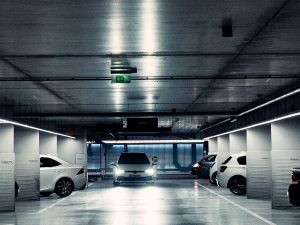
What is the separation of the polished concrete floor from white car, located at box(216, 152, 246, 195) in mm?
1371

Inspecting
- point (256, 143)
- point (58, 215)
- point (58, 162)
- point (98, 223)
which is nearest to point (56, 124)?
point (58, 162)

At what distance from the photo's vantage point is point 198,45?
1062cm

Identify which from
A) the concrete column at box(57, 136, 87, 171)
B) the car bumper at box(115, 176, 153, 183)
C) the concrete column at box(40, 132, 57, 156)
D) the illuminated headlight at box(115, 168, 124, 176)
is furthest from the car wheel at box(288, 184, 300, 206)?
the concrete column at box(57, 136, 87, 171)

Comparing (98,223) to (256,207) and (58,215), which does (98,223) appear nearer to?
(58,215)

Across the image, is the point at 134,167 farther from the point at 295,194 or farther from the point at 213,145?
the point at 295,194

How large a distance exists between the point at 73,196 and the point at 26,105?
404 cm

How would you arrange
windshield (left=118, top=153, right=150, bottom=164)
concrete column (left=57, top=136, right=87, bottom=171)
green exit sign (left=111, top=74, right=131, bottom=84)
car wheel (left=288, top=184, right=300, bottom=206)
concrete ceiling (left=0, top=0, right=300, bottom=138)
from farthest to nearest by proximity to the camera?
1. concrete column (left=57, top=136, right=87, bottom=171)
2. windshield (left=118, top=153, right=150, bottom=164)
3. car wheel (left=288, top=184, right=300, bottom=206)
4. green exit sign (left=111, top=74, right=131, bottom=84)
5. concrete ceiling (left=0, top=0, right=300, bottom=138)

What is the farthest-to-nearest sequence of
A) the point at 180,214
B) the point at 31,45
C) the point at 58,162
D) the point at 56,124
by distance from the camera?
the point at 56,124, the point at 58,162, the point at 180,214, the point at 31,45

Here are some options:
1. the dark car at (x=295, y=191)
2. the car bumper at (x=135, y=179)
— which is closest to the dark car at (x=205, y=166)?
the car bumper at (x=135, y=179)

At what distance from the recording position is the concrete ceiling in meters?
8.18

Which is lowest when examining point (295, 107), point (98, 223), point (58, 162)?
point (98, 223)

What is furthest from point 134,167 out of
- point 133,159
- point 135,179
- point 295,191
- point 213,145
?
point 295,191

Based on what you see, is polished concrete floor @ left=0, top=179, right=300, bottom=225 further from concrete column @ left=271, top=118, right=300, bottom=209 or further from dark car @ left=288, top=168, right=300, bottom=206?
concrete column @ left=271, top=118, right=300, bottom=209

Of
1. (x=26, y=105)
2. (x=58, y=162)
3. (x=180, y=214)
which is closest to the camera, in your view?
(x=180, y=214)
